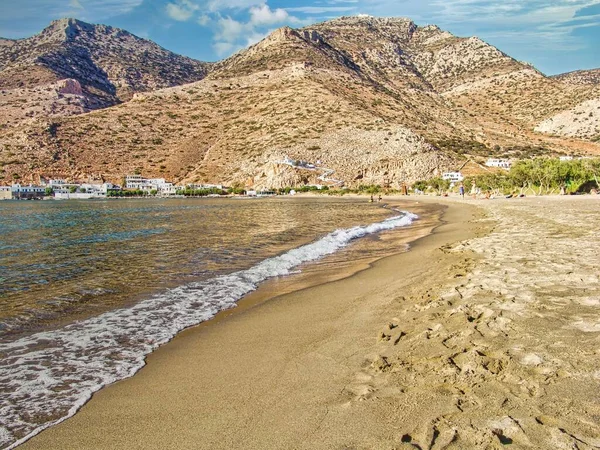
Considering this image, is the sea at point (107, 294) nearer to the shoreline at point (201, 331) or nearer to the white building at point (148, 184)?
the shoreline at point (201, 331)

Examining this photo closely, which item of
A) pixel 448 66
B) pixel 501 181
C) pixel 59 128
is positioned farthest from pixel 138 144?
pixel 448 66

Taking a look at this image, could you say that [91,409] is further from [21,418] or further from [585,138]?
[585,138]

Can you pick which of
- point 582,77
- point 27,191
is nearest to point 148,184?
point 27,191

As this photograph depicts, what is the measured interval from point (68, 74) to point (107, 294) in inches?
7086

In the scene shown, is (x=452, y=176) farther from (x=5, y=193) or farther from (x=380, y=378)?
(x=5, y=193)

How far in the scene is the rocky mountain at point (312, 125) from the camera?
313 ft

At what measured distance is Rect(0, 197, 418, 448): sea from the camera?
15.7ft

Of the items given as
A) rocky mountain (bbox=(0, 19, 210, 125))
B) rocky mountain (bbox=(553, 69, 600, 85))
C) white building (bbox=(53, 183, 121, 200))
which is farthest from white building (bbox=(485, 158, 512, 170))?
rocky mountain (bbox=(0, 19, 210, 125))

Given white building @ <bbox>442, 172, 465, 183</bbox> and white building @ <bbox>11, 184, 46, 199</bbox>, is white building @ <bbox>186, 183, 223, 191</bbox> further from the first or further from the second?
white building @ <bbox>442, 172, 465, 183</bbox>

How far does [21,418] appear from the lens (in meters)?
4.02

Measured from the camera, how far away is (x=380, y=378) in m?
4.38

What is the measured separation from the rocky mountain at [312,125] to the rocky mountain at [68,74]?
2930 centimetres

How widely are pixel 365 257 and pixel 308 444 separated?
423 inches

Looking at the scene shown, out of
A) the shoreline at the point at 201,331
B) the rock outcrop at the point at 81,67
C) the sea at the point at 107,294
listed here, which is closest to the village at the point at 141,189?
the rock outcrop at the point at 81,67
